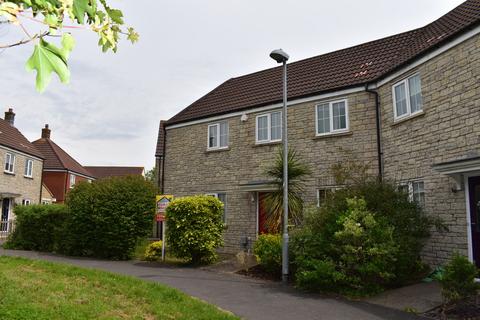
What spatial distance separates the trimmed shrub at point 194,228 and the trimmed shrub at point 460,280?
296 inches

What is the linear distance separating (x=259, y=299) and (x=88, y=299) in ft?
10.8

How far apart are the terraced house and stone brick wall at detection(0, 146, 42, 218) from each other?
1399cm

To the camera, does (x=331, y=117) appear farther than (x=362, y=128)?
Yes

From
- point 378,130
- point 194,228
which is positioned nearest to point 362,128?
point 378,130

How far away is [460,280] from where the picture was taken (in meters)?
6.80

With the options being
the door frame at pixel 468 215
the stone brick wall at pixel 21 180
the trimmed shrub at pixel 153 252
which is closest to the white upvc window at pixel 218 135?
the trimmed shrub at pixel 153 252

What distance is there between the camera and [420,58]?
11328 millimetres

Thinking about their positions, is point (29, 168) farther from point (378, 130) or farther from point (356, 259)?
point (356, 259)

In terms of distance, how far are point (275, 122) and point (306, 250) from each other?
731 centimetres

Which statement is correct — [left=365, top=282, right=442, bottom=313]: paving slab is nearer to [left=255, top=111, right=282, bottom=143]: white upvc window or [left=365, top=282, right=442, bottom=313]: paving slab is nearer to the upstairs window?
[left=255, top=111, right=282, bottom=143]: white upvc window

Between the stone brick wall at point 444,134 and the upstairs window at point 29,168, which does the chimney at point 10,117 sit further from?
the stone brick wall at point 444,134

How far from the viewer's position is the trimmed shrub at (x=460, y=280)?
675 cm

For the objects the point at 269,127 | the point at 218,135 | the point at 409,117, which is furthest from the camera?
the point at 218,135

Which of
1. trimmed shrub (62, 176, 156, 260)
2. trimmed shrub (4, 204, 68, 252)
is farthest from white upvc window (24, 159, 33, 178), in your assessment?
trimmed shrub (62, 176, 156, 260)
